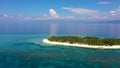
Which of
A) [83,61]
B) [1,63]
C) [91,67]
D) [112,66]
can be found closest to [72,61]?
[83,61]

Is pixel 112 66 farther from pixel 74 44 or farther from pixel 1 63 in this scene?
pixel 74 44

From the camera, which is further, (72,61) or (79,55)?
(79,55)

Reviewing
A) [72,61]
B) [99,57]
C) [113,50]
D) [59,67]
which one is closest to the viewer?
[59,67]

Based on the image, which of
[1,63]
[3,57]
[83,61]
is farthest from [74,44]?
[1,63]

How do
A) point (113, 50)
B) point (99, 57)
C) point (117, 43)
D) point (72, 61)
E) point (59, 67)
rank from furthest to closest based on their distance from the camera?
point (117, 43), point (113, 50), point (99, 57), point (72, 61), point (59, 67)

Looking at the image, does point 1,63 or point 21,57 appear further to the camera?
point 21,57

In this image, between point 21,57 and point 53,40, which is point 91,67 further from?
point 53,40

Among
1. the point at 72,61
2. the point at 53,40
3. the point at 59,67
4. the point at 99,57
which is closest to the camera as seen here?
the point at 59,67

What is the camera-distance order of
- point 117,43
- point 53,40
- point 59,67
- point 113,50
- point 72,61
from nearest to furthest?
point 59,67 → point 72,61 → point 113,50 → point 117,43 → point 53,40
